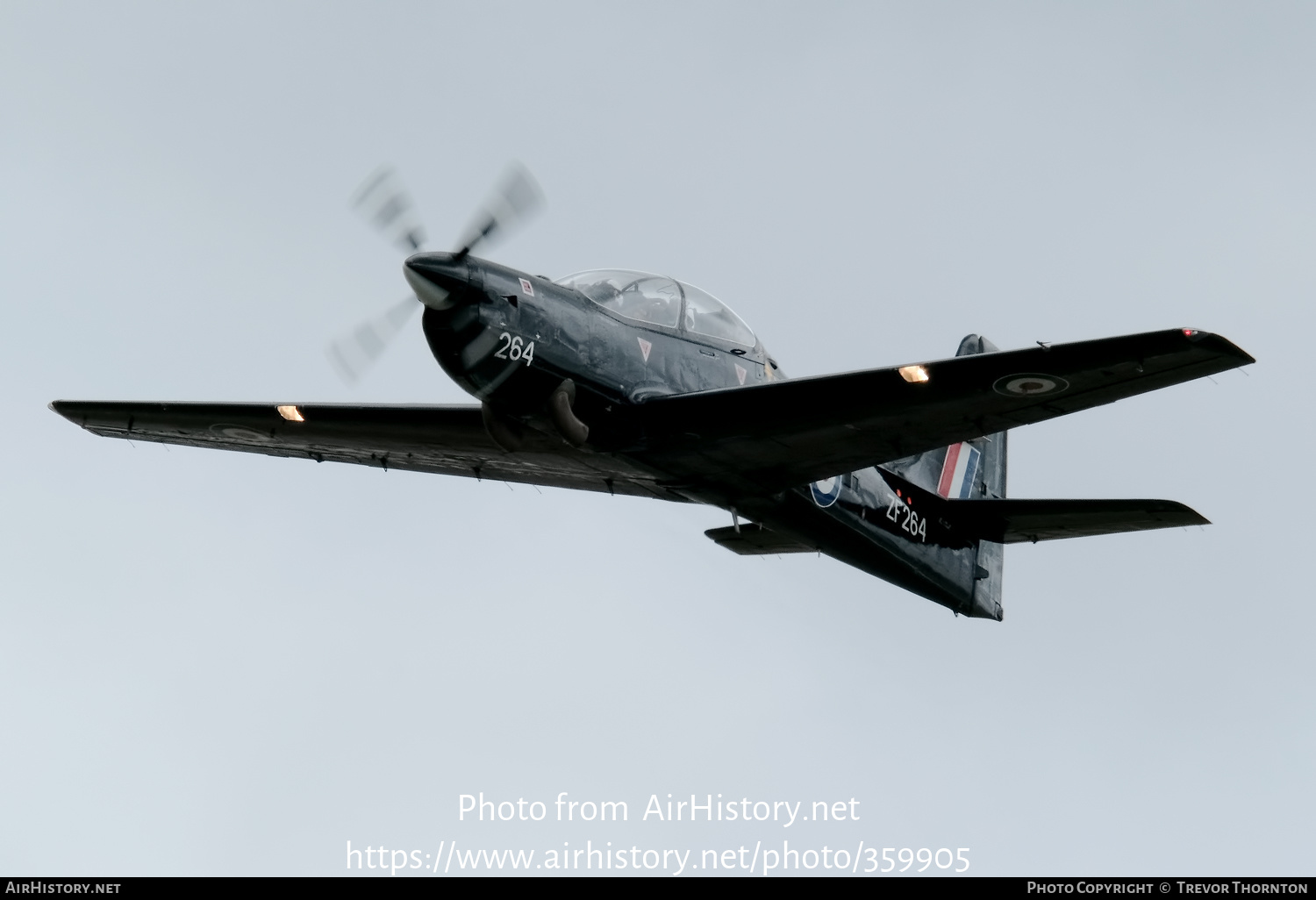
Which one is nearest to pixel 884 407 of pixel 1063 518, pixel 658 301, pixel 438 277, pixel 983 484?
pixel 658 301

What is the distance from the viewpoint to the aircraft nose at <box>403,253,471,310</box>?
14805mm

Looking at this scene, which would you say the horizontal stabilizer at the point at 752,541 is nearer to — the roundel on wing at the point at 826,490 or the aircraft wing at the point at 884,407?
the roundel on wing at the point at 826,490

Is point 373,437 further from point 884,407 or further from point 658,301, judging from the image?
point 884,407

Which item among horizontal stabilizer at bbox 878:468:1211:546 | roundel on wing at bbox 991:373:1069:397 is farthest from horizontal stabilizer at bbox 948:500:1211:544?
roundel on wing at bbox 991:373:1069:397

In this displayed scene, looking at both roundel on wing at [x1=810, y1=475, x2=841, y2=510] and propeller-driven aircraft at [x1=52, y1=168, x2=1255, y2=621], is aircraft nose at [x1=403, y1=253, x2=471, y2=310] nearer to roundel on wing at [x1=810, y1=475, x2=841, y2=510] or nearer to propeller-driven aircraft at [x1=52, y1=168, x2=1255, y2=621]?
propeller-driven aircraft at [x1=52, y1=168, x2=1255, y2=621]

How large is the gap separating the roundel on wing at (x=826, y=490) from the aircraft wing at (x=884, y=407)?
81cm

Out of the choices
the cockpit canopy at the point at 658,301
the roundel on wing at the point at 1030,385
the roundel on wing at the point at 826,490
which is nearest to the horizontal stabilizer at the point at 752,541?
the roundel on wing at the point at 826,490

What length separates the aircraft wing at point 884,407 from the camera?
14.1m

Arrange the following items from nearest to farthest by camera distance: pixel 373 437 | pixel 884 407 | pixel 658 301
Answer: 1. pixel 884 407
2. pixel 658 301
3. pixel 373 437

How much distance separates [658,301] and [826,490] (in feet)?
11.3

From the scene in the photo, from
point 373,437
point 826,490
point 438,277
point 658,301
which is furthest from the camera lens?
point 373,437

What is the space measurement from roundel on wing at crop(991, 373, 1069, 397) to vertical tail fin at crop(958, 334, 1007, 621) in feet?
16.9

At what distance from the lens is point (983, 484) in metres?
22.8
